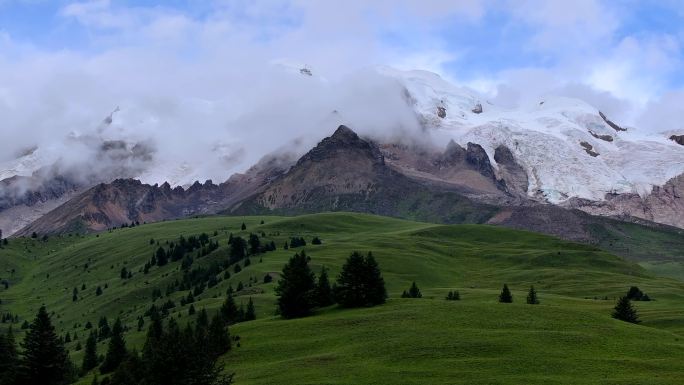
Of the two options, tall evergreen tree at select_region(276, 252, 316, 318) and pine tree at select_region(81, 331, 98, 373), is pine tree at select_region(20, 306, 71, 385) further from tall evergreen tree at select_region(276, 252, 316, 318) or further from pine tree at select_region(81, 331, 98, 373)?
tall evergreen tree at select_region(276, 252, 316, 318)

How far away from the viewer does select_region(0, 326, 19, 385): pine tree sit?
12478 cm

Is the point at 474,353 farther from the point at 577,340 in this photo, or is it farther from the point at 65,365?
the point at 65,365

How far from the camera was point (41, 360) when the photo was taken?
12712cm

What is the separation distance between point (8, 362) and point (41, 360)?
7.67 meters

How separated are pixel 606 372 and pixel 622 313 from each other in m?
41.0

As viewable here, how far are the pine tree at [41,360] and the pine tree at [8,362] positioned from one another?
1.41 metres

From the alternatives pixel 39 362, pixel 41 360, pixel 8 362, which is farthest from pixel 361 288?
pixel 8 362

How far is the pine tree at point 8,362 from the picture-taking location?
125 metres

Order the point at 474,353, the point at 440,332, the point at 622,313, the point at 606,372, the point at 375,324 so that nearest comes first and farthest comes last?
the point at 606,372 → the point at 474,353 → the point at 440,332 → the point at 375,324 → the point at 622,313

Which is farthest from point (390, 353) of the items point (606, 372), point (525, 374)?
point (606, 372)

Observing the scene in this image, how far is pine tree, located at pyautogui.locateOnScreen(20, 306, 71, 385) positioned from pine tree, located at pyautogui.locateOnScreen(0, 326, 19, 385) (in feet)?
4.62

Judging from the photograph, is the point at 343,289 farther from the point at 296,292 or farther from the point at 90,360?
the point at 90,360

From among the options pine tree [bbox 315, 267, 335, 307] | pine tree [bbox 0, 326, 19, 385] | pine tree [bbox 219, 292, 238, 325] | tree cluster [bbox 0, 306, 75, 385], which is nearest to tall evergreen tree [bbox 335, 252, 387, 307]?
pine tree [bbox 315, 267, 335, 307]

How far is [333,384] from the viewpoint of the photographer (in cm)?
9756
